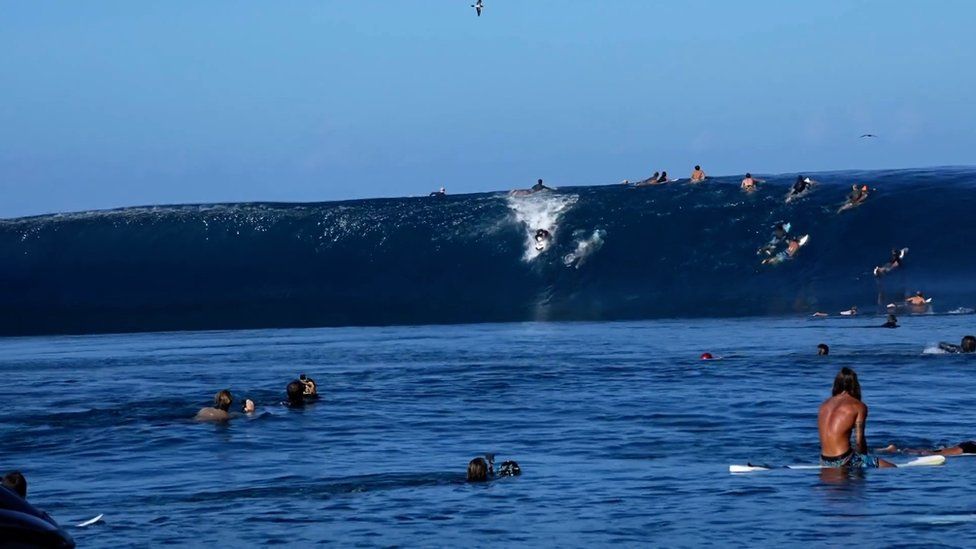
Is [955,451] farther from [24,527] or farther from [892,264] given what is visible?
[892,264]

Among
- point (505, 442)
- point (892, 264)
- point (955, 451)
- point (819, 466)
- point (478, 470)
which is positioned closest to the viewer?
point (478, 470)

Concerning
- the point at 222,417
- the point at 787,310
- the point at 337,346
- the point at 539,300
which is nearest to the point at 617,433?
the point at 222,417

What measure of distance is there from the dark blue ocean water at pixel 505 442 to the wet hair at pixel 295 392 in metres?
0.44

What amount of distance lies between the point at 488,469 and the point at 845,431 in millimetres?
3811

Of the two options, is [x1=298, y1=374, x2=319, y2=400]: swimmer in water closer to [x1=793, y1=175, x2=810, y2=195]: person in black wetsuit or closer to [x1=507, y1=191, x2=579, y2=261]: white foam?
[x1=507, y1=191, x2=579, y2=261]: white foam

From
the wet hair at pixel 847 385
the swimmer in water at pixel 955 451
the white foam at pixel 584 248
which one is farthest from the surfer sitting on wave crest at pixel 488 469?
the white foam at pixel 584 248

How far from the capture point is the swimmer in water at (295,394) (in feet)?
75.7

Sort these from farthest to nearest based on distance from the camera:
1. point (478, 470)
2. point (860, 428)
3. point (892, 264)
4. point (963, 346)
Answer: point (892, 264) → point (963, 346) → point (860, 428) → point (478, 470)

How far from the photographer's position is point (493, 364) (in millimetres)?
30234

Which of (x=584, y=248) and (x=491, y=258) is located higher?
(x=584, y=248)

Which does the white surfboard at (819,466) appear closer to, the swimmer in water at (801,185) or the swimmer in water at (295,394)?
the swimmer in water at (295,394)

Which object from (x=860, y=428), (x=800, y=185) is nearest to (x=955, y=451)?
(x=860, y=428)

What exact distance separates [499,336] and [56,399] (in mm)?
15103

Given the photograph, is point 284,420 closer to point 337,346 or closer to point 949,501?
point 949,501
